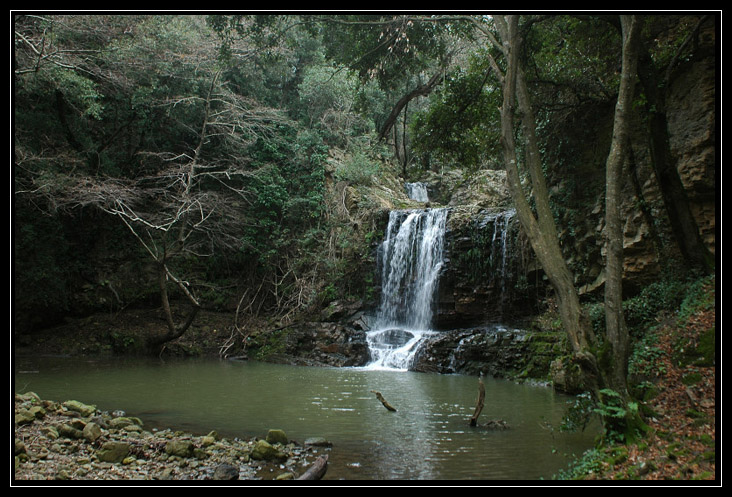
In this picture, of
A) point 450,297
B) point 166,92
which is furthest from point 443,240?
point 166,92

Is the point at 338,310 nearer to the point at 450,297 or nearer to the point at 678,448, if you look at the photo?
the point at 450,297

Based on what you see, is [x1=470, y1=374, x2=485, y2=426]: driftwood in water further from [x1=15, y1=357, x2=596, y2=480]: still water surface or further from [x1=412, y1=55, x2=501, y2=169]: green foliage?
[x1=412, y1=55, x2=501, y2=169]: green foliage

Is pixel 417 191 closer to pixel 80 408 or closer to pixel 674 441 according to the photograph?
pixel 80 408

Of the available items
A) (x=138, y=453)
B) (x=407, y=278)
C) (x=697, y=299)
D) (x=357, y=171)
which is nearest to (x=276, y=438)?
(x=138, y=453)

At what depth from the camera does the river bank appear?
4.22 m

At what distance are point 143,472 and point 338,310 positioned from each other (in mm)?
11195

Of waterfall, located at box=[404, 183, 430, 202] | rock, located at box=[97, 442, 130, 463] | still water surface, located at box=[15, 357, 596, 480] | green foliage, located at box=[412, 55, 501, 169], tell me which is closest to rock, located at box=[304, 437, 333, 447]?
still water surface, located at box=[15, 357, 596, 480]

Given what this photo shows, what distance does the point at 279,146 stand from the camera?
18625mm

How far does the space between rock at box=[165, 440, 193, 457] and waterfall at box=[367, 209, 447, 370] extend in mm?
8351

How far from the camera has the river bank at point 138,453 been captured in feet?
13.8

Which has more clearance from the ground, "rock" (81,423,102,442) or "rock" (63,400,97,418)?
"rock" (81,423,102,442)

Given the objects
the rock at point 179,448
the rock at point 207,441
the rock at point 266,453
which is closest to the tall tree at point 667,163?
the rock at point 266,453

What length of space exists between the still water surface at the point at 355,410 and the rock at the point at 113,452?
126cm

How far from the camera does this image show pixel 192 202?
13.9 m
